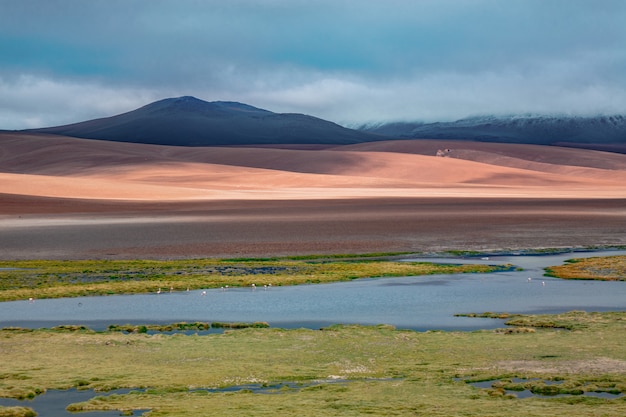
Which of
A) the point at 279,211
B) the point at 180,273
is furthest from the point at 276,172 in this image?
the point at 180,273

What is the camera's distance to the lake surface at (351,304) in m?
22.5

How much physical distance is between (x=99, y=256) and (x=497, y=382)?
25.3m

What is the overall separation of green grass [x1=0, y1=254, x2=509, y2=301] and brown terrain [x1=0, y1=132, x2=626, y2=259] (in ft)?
9.01

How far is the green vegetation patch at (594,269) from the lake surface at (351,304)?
0.96 m

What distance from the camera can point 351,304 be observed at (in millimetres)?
25156

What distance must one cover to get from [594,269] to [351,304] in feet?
37.5

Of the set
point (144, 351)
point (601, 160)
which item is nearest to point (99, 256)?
point (144, 351)

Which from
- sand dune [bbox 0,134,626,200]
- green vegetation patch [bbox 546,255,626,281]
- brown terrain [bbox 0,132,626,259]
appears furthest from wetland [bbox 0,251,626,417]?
sand dune [bbox 0,134,626,200]

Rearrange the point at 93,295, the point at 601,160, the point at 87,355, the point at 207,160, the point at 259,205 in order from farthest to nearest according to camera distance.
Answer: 1. the point at 601,160
2. the point at 207,160
3. the point at 259,205
4. the point at 93,295
5. the point at 87,355

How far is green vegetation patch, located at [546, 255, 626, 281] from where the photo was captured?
30.3m

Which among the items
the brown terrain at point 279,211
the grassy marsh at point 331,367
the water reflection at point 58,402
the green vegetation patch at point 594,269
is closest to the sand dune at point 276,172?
the brown terrain at point 279,211

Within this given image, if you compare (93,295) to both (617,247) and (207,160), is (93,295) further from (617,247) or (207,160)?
(207,160)

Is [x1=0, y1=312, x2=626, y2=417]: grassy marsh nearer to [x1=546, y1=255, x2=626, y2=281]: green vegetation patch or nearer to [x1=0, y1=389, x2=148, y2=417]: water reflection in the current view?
[x1=0, y1=389, x2=148, y2=417]: water reflection

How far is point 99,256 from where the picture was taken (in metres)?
37.5
